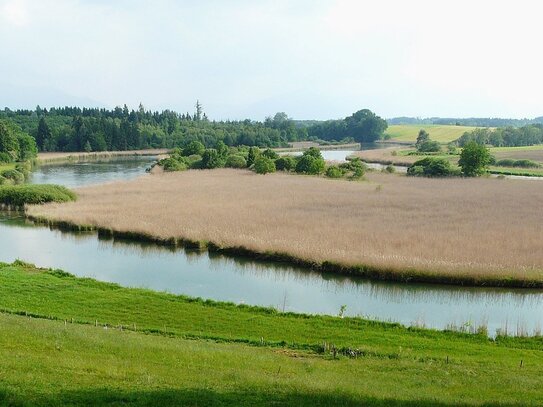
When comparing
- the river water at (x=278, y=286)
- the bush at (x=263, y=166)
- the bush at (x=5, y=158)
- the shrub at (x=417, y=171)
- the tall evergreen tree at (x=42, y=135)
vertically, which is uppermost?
the tall evergreen tree at (x=42, y=135)

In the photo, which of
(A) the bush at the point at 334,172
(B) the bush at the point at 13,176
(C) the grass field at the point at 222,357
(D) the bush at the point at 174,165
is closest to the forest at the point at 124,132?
(D) the bush at the point at 174,165

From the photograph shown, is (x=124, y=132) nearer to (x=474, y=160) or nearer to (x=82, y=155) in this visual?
(x=82, y=155)

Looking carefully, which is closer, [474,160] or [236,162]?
[474,160]

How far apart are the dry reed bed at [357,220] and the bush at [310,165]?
16.0 metres

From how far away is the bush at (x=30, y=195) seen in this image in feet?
157

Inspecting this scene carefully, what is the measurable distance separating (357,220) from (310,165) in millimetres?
41569

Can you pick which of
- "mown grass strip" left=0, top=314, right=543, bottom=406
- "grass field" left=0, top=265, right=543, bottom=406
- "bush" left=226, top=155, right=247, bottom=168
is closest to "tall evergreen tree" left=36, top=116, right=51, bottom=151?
"bush" left=226, top=155, right=247, bottom=168

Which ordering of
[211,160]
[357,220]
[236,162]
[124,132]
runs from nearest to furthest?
[357,220] → [211,160] → [236,162] → [124,132]

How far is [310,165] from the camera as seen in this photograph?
79.7m

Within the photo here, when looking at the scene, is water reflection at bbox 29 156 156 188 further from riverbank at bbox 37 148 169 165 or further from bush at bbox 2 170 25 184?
riverbank at bbox 37 148 169 165

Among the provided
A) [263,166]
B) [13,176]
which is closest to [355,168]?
[263,166]

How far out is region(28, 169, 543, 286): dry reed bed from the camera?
91.1 feet

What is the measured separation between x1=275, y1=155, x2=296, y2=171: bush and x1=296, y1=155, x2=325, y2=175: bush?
216 centimetres

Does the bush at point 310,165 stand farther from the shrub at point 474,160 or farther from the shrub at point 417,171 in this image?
the shrub at point 474,160
